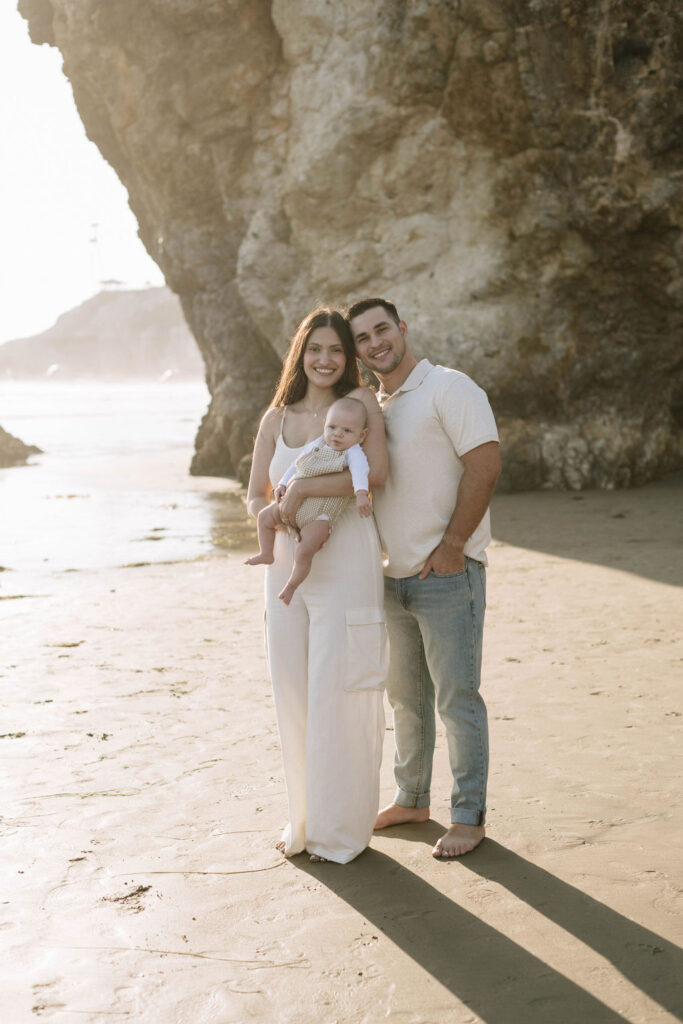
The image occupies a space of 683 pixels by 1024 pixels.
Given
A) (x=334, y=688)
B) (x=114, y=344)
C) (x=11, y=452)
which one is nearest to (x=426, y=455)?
(x=334, y=688)

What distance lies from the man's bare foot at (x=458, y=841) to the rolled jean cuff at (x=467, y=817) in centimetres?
1

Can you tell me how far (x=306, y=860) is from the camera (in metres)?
3.73

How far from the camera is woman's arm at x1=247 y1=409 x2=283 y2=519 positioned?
3.88 metres

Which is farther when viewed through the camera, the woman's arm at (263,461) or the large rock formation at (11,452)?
the large rock formation at (11,452)

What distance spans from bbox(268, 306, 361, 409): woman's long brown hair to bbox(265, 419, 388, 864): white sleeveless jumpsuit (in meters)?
0.48

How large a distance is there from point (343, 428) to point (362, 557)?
47cm

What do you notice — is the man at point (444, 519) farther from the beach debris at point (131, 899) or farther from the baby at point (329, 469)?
the beach debris at point (131, 899)

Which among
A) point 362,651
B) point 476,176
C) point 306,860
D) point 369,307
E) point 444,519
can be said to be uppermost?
point 476,176

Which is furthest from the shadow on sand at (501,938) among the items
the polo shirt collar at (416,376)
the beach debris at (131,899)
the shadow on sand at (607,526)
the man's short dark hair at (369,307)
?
the shadow on sand at (607,526)

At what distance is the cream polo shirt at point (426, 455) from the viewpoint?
3670mm

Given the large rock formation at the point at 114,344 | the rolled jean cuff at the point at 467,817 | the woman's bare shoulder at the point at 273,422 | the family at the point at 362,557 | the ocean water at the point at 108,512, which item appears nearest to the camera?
the family at the point at 362,557

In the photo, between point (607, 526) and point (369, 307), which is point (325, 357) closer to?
point (369, 307)

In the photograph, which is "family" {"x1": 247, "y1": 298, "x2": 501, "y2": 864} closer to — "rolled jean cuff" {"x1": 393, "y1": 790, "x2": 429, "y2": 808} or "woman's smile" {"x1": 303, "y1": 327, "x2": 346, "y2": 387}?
"woman's smile" {"x1": 303, "y1": 327, "x2": 346, "y2": 387}

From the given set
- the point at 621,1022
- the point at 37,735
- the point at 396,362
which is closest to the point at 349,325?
the point at 396,362
